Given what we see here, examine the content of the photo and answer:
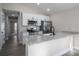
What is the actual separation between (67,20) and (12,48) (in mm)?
877

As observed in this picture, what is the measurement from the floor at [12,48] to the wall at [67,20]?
1.96ft

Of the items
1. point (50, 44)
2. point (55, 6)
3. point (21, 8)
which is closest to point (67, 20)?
point (55, 6)

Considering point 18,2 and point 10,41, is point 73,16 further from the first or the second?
point 10,41

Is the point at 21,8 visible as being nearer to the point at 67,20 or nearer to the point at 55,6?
the point at 55,6

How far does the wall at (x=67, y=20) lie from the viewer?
1316mm

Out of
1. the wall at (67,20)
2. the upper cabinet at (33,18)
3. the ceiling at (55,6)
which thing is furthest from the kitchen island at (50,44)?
the ceiling at (55,6)

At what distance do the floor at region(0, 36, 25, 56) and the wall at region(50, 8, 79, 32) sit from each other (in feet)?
1.96

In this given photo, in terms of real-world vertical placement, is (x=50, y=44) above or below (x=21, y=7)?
below

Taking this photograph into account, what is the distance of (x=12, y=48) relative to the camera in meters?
1.26

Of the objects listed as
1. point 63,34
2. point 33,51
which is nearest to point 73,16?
point 63,34

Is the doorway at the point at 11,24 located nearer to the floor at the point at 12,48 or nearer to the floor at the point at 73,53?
the floor at the point at 12,48

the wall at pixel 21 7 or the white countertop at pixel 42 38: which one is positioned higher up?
the wall at pixel 21 7

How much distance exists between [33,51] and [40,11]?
58 centimetres

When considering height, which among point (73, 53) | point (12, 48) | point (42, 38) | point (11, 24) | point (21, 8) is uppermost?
point (21, 8)
